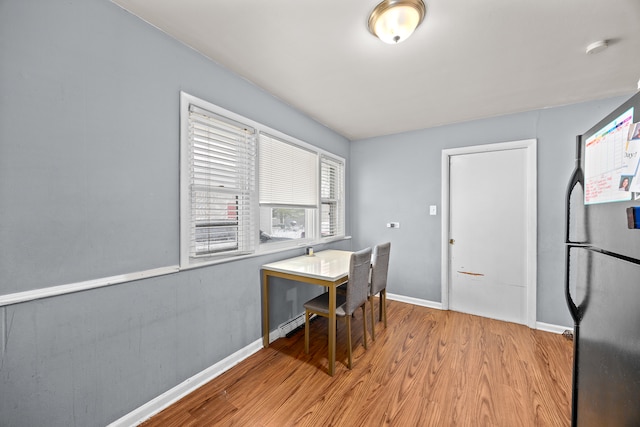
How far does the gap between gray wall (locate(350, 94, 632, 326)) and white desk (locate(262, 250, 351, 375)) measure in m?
1.28

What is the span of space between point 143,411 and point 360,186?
3.40 meters

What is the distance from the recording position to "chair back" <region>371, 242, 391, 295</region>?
2420 millimetres

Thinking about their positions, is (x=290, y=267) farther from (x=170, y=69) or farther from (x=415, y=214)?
(x=415, y=214)

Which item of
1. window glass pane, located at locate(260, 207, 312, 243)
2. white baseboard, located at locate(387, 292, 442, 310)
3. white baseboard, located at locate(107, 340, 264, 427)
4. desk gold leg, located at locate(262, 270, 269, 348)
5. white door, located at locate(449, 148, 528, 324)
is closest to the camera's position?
white baseboard, located at locate(107, 340, 264, 427)

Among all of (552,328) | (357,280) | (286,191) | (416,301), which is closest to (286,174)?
Result: (286,191)

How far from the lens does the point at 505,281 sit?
113 inches

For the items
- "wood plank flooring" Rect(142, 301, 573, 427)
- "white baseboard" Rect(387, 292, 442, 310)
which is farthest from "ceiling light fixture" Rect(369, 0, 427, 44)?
"white baseboard" Rect(387, 292, 442, 310)

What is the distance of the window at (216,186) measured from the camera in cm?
175

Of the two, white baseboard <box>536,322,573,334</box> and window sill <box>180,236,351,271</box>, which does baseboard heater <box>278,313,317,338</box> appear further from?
white baseboard <box>536,322,573,334</box>

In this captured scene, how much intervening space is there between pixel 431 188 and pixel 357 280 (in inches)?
77.1

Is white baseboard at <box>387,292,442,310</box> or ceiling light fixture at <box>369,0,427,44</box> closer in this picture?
ceiling light fixture at <box>369,0,427,44</box>

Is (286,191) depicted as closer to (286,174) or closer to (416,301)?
(286,174)

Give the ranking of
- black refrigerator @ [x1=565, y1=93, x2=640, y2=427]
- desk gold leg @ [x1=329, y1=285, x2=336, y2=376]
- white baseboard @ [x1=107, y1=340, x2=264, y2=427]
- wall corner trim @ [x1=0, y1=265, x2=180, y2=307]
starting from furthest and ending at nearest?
desk gold leg @ [x1=329, y1=285, x2=336, y2=376]
white baseboard @ [x1=107, y1=340, x2=264, y2=427]
wall corner trim @ [x1=0, y1=265, x2=180, y2=307]
black refrigerator @ [x1=565, y1=93, x2=640, y2=427]

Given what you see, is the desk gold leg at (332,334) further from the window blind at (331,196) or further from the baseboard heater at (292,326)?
the window blind at (331,196)
